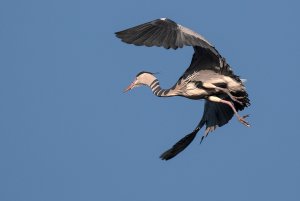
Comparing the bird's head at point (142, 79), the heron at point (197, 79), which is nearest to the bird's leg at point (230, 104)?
the heron at point (197, 79)

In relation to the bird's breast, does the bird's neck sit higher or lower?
higher

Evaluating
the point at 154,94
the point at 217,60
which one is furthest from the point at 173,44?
the point at 154,94

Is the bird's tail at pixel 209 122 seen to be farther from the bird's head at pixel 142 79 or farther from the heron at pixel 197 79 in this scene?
the bird's head at pixel 142 79

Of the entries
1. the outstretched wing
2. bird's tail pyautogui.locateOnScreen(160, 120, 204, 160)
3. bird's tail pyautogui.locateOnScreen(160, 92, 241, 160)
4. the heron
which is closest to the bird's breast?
the heron

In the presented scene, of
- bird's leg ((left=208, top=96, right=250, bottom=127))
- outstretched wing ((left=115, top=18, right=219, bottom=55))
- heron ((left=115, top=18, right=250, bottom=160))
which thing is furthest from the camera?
bird's leg ((left=208, top=96, right=250, bottom=127))

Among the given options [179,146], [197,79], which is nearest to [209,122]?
[179,146]

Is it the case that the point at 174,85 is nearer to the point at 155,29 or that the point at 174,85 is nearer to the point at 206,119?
the point at 206,119

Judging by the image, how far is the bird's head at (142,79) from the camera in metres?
14.1

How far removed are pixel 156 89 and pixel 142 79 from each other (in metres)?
0.43

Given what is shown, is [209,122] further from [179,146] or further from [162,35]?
[162,35]

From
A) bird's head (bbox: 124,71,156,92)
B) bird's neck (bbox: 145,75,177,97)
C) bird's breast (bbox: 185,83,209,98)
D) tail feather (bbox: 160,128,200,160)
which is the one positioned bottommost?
tail feather (bbox: 160,128,200,160)

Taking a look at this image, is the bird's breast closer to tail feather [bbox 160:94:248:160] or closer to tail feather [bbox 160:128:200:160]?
tail feather [bbox 160:94:248:160]

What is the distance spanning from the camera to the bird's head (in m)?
14.1

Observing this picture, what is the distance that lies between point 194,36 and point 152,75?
2589mm
